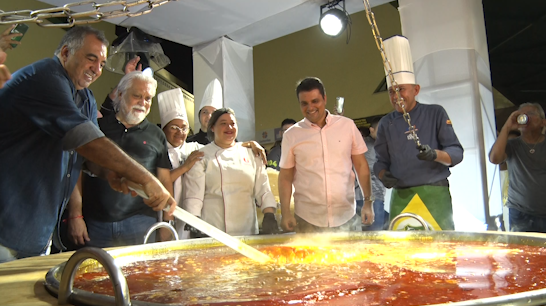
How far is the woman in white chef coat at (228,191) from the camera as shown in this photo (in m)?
2.32

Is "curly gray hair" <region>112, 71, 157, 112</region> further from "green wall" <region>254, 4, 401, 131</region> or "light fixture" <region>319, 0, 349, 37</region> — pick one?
"green wall" <region>254, 4, 401, 131</region>

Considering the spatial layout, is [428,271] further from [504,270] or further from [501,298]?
[501,298]

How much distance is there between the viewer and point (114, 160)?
1.30m

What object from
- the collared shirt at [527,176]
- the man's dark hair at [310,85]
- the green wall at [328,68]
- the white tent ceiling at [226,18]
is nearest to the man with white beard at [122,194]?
the man's dark hair at [310,85]

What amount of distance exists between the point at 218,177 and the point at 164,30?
2.74 metres

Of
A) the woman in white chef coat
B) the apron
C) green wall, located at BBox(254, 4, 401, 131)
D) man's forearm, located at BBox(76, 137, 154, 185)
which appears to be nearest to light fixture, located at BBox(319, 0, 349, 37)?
the woman in white chef coat

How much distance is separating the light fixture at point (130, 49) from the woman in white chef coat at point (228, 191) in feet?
6.87

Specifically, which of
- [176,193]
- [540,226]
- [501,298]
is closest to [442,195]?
[540,226]

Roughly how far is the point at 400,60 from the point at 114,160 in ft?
6.25

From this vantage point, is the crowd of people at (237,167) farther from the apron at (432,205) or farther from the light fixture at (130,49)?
the light fixture at (130,49)

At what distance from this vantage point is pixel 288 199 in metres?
2.37

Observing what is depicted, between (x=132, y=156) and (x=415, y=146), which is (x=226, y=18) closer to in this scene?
(x=132, y=156)

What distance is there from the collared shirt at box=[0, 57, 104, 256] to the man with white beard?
1.81 ft

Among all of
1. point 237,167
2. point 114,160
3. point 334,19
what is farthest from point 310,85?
point 334,19
